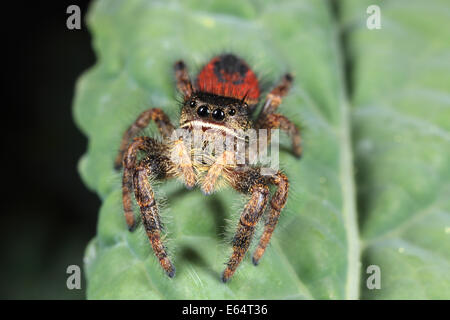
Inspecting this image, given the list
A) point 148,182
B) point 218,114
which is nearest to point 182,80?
point 218,114

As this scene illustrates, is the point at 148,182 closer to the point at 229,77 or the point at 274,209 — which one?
the point at 274,209

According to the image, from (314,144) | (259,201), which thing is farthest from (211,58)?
(259,201)

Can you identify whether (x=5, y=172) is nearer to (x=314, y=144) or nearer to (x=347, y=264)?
(x=314, y=144)

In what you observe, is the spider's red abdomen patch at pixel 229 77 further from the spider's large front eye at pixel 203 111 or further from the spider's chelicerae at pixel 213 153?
the spider's large front eye at pixel 203 111

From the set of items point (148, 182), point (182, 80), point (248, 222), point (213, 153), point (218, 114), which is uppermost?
point (182, 80)

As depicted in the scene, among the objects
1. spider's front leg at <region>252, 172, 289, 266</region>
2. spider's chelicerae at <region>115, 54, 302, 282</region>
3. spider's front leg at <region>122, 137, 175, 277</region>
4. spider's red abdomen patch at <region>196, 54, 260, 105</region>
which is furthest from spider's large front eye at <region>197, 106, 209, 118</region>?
spider's front leg at <region>252, 172, 289, 266</region>
